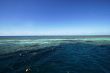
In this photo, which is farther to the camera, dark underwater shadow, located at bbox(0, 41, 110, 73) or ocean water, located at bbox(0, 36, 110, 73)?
ocean water, located at bbox(0, 36, 110, 73)

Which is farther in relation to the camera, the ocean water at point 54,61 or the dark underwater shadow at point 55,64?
the ocean water at point 54,61

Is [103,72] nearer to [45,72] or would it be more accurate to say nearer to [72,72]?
[72,72]

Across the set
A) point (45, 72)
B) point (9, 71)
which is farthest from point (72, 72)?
point (9, 71)

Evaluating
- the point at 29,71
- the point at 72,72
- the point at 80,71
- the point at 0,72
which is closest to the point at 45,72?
the point at 29,71

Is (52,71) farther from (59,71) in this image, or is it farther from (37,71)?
(37,71)

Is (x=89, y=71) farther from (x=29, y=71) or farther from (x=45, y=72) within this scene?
(x=29, y=71)

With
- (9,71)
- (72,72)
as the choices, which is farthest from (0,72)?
(72,72)

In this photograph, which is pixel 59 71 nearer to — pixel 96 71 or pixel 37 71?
pixel 37 71

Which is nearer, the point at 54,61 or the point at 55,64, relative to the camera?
the point at 55,64
